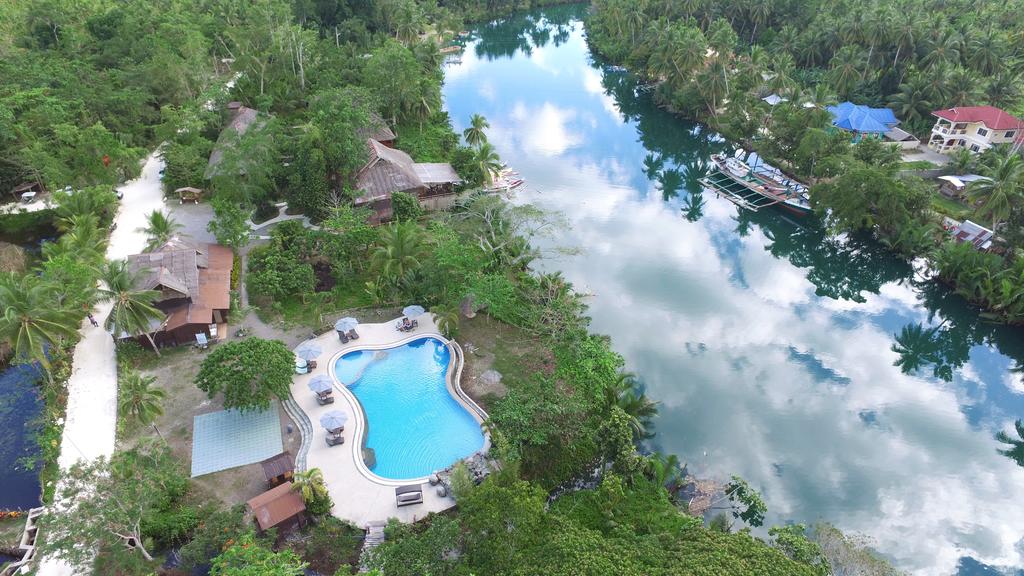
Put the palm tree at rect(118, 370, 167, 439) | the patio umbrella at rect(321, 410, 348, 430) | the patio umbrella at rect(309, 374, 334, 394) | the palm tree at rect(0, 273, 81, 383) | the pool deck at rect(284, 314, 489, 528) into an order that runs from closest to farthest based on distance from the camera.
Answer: the pool deck at rect(284, 314, 489, 528) → the palm tree at rect(118, 370, 167, 439) → the patio umbrella at rect(321, 410, 348, 430) → the palm tree at rect(0, 273, 81, 383) → the patio umbrella at rect(309, 374, 334, 394)

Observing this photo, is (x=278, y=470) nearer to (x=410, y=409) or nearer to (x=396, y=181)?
(x=410, y=409)

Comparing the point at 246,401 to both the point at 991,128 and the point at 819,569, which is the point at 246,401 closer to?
the point at 819,569

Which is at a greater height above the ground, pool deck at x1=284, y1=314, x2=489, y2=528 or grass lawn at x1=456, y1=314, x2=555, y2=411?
pool deck at x1=284, y1=314, x2=489, y2=528

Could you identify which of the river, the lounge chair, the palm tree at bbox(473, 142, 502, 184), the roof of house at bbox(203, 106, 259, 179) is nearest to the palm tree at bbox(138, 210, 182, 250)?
the roof of house at bbox(203, 106, 259, 179)

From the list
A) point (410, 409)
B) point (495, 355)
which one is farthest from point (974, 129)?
point (410, 409)

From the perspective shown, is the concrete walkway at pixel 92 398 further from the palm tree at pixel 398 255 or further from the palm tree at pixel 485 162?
the palm tree at pixel 485 162

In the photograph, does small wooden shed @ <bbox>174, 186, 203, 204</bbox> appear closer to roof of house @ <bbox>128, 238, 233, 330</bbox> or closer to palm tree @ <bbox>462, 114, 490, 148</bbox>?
roof of house @ <bbox>128, 238, 233, 330</bbox>

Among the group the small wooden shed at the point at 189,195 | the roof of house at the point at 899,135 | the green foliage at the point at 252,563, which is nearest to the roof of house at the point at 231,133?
the small wooden shed at the point at 189,195
